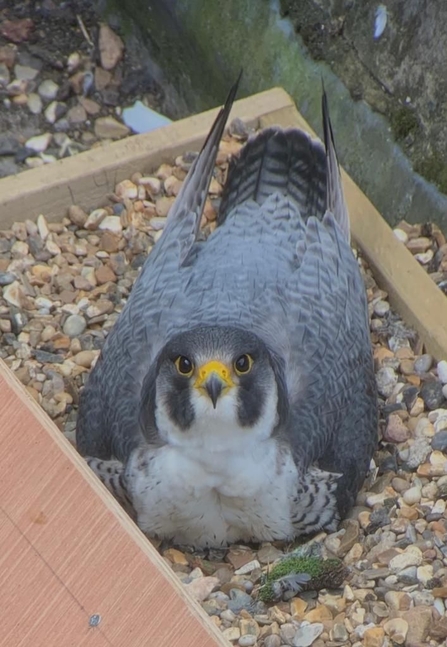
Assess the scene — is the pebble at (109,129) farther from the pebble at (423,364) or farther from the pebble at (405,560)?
the pebble at (405,560)

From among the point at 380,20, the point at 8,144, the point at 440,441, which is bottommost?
the point at 8,144

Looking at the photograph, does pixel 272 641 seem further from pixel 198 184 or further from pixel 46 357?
pixel 198 184

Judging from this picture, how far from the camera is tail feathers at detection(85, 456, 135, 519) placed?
15.3ft

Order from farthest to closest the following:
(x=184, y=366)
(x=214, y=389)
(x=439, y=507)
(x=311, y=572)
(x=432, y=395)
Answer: (x=432, y=395), (x=439, y=507), (x=311, y=572), (x=184, y=366), (x=214, y=389)

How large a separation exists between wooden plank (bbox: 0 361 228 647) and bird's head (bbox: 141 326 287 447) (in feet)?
4.32

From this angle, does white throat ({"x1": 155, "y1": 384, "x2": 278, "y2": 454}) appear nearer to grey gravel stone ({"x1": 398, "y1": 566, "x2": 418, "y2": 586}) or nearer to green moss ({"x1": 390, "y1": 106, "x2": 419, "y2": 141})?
grey gravel stone ({"x1": 398, "y1": 566, "x2": 418, "y2": 586})

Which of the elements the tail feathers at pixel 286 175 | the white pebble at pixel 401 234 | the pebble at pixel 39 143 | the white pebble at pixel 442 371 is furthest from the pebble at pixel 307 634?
the pebble at pixel 39 143

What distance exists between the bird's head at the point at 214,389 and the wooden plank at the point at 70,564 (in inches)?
51.8

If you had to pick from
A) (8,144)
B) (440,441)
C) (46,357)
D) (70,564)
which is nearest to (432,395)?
(440,441)

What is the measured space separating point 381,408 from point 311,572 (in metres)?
1.04

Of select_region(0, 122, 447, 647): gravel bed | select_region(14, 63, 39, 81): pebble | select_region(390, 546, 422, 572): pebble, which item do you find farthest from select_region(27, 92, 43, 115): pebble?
select_region(390, 546, 422, 572): pebble

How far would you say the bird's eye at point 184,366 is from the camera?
4266 millimetres

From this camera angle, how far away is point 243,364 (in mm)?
4301

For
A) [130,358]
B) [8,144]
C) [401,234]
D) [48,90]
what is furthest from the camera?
[48,90]
